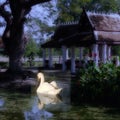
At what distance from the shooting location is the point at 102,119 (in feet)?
36.5

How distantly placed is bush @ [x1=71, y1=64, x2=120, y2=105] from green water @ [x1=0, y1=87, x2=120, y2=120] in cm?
72

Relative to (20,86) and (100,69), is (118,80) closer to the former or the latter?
(100,69)

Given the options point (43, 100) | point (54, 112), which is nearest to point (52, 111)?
point (54, 112)

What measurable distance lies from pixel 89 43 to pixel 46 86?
44.7ft

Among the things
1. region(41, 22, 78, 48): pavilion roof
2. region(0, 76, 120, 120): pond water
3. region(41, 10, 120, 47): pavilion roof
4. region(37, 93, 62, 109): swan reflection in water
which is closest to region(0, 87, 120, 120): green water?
region(0, 76, 120, 120): pond water

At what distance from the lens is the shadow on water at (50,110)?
1157 centimetres

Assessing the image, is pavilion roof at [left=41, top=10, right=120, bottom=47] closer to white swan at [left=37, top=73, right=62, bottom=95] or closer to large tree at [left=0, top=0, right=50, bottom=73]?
large tree at [left=0, top=0, right=50, bottom=73]

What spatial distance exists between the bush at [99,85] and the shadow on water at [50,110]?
25.8 inches

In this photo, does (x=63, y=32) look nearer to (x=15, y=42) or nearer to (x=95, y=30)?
(x=95, y=30)

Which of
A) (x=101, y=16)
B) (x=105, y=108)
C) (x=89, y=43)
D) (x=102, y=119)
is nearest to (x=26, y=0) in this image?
(x=89, y=43)

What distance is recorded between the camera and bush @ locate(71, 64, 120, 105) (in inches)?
547

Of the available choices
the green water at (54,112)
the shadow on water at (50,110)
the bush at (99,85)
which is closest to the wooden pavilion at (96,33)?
the bush at (99,85)

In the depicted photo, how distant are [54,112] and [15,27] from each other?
12524mm

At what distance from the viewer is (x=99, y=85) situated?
47.2ft
